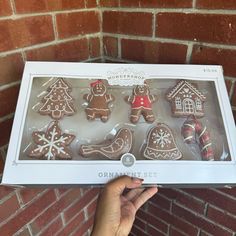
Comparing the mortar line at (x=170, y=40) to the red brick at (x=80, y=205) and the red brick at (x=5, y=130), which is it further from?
the red brick at (x=80, y=205)

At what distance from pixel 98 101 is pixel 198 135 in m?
0.25

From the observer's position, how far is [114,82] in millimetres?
665

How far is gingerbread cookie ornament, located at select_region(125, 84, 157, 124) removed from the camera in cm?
62

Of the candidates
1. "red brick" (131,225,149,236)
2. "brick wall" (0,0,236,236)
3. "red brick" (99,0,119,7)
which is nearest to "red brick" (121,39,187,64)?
"brick wall" (0,0,236,236)

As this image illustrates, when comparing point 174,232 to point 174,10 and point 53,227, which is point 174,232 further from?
point 174,10

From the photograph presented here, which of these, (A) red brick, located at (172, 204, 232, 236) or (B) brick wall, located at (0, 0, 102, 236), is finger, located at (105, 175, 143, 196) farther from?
(A) red brick, located at (172, 204, 232, 236)

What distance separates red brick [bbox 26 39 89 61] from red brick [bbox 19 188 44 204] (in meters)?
0.40

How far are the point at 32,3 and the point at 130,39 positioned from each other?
300mm

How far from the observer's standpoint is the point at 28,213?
0.85 m

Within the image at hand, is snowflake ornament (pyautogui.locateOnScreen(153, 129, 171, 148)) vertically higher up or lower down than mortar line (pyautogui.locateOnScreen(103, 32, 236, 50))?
lower down

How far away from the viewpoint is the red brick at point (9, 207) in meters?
0.77

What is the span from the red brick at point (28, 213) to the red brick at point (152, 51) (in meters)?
0.54

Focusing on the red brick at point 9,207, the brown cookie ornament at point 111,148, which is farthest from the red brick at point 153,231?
the brown cookie ornament at point 111,148

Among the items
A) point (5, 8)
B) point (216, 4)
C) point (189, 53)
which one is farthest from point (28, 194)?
point (216, 4)
